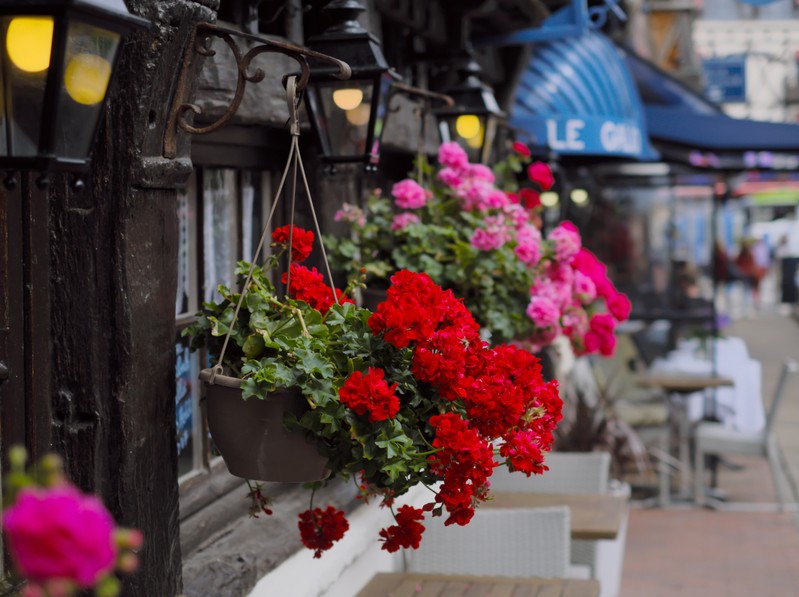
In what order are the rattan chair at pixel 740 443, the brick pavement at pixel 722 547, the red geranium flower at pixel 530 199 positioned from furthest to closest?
the rattan chair at pixel 740 443 < the brick pavement at pixel 722 547 < the red geranium flower at pixel 530 199

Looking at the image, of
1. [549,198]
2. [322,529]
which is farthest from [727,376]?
[322,529]

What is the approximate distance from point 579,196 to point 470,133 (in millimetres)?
4680

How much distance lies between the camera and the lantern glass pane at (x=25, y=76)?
63.2 inches

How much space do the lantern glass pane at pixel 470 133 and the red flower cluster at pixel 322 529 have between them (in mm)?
2318

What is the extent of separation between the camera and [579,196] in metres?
9.13

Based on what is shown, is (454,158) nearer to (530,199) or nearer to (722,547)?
(530,199)

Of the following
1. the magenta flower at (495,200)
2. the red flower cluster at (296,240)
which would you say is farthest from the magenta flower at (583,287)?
the red flower cluster at (296,240)

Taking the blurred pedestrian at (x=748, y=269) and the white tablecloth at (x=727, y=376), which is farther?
the blurred pedestrian at (x=748, y=269)

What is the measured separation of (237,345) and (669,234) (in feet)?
25.8

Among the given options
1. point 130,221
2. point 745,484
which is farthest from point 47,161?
point 745,484

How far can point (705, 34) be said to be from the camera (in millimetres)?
29859

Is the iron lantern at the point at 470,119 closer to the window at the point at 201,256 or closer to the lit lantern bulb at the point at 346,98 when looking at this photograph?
the window at the point at 201,256

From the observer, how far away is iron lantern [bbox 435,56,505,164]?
4594mm

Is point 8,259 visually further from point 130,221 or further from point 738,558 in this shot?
point 738,558
